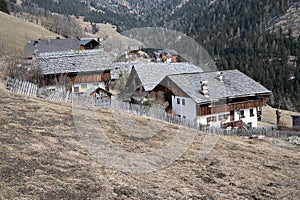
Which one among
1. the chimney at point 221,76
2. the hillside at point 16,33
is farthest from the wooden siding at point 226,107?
the hillside at point 16,33

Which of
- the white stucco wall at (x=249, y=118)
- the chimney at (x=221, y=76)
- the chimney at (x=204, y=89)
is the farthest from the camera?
the white stucco wall at (x=249, y=118)

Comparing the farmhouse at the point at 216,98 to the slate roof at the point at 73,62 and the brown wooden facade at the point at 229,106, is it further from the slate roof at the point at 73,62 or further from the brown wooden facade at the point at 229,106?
the slate roof at the point at 73,62

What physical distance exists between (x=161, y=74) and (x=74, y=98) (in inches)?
943

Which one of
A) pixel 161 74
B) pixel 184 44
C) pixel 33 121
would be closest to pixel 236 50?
pixel 184 44

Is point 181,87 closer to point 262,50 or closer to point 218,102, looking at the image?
point 218,102

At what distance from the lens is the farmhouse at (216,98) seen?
37.6m

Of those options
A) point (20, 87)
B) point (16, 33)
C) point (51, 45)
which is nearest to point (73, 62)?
point (20, 87)

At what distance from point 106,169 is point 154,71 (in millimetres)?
38031

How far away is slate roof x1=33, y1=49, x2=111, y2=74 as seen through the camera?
42.8 meters

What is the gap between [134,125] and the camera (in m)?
21.6

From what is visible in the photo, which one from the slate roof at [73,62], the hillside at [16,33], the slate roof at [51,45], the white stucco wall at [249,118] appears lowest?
the white stucco wall at [249,118]

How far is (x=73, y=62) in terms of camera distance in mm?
45062

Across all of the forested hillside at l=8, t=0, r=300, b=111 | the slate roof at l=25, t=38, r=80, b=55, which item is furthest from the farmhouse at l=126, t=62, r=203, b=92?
the forested hillside at l=8, t=0, r=300, b=111

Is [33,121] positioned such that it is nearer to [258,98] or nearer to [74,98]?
[74,98]
